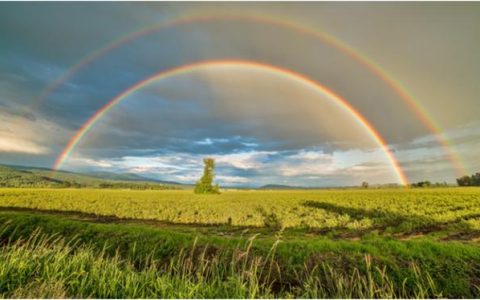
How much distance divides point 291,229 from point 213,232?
5.97 m

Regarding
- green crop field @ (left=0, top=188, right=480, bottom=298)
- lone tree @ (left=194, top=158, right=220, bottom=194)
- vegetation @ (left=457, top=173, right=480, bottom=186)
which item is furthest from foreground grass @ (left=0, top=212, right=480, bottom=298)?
vegetation @ (left=457, top=173, right=480, bottom=186)

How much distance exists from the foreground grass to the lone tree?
70.4m

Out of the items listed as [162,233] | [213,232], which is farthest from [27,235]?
[213,232]

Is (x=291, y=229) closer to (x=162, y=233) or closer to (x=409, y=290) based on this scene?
(x=162, y=233)

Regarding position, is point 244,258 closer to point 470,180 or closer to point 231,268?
point 231,268

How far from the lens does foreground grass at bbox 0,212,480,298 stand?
691cm

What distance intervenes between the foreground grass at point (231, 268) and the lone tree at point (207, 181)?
70.4 meters

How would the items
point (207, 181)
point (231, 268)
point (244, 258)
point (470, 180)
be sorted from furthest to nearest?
1. point (470, 180)
2. point (207, 181)
3. point (244, 258)
4. point (231, 268)

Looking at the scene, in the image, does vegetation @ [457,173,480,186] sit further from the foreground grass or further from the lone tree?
the foreground grass

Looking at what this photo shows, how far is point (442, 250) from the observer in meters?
13.7

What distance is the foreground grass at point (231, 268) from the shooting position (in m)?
6.91

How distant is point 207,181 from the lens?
9362 centimetres

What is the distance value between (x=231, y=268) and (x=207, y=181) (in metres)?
85.7

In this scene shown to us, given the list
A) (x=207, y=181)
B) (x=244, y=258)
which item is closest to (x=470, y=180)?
(x=207, y=181)
